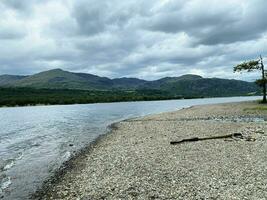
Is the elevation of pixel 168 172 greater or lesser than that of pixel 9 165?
greater

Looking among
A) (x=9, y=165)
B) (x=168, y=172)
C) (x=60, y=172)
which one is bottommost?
(x=60, y=172)

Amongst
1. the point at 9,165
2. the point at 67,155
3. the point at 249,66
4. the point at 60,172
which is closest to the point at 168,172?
the point at 60,172

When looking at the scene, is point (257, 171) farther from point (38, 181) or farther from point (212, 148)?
point (38, 181)

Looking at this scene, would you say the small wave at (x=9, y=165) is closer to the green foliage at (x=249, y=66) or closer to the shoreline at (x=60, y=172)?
the shoreline at (x=60, y=172)

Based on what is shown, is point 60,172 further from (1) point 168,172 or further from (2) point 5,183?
(1) point 168,172

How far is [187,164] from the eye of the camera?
70.7 ft

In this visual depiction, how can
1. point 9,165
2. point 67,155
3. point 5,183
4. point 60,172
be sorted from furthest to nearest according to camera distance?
1. point 67,155
2. point 9,165
3. point 60,172
4. point 5,183

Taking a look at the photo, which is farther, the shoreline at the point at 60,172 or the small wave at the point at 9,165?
the small wave at the point at 9,165

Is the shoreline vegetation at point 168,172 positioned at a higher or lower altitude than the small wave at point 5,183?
higher

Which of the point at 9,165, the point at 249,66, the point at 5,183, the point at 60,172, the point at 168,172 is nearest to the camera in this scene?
the point at 168,172

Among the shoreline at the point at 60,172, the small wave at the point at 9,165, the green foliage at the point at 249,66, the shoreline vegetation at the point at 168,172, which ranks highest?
the green foliage at the point at 249,66

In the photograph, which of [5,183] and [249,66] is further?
[249,66]

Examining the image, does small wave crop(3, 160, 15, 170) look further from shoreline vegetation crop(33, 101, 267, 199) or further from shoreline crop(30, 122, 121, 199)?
shoreline vegetation crop(33, 101, 267, 199)

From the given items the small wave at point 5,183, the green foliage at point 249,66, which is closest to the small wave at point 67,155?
the small wave at point 5,183
